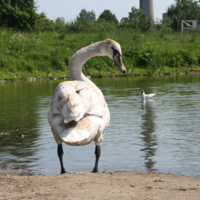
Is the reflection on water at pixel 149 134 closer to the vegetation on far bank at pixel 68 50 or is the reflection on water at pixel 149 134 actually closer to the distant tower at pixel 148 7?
the vegetation on far bank at pixel 68 50

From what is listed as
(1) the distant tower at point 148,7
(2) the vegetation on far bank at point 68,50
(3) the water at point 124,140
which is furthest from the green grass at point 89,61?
(1) the distant tower at point 148,7

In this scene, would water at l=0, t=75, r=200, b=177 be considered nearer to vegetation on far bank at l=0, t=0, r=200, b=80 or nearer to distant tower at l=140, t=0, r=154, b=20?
vegetation on far bank at l=0, t=0, r=200, b=80

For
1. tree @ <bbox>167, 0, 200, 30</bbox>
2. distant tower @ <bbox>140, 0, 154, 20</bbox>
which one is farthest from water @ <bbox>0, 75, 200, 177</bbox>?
distant tower @ <bbox>140, 0, 154, 20</bbox>

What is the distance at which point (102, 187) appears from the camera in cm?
494

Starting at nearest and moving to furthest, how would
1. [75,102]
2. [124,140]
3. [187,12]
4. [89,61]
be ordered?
[75,102], [124,140], [89,61], [187,12]

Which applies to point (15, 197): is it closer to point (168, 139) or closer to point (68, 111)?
point (68, 111)

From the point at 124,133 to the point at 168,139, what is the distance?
103cm

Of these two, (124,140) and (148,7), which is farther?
(148,7)

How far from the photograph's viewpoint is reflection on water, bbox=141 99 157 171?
721cm

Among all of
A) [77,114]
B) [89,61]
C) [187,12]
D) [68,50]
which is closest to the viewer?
[77,114]

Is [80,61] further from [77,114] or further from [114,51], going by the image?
[77,114]

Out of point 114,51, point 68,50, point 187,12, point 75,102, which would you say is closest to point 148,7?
point 187,12

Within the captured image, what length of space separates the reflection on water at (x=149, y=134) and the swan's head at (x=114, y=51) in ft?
4.70

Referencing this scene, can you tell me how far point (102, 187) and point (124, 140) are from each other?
3.90 m
